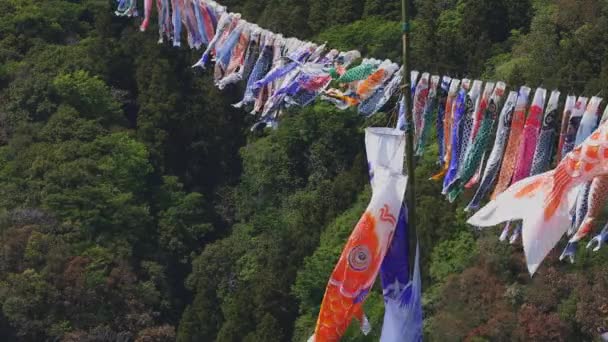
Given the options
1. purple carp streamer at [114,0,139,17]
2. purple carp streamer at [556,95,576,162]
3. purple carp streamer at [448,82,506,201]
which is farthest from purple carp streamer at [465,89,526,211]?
purple carp streamer at [114,0,139,17]

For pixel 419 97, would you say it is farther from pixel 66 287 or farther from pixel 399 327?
pixel 66 287

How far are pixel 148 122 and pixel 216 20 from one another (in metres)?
21.4

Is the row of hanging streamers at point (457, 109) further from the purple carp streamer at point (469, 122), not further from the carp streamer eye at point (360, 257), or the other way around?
the carp streamer eye at point (360, 257)

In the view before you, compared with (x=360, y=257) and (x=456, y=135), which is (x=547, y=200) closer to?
(x=360, y=257)

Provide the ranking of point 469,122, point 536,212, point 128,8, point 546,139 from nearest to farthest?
point 536,212 → point 546,139 → point 469,122 → point 128,8

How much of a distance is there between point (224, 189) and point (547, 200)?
1116 inches

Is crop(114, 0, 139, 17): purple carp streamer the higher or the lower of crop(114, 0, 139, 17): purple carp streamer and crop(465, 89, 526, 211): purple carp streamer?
the higher

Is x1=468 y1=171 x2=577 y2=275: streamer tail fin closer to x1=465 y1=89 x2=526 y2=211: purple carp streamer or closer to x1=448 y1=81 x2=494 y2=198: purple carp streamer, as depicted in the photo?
x1=465 y1=89 x2=526 y2=211: purple carp streamer

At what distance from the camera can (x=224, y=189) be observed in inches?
1439

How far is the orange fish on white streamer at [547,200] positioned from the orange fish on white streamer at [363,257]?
63 centimetres

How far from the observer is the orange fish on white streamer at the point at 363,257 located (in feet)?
29.2

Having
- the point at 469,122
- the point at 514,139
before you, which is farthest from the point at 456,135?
the point at 514,139

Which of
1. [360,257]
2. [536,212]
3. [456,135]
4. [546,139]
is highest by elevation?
[546,139]

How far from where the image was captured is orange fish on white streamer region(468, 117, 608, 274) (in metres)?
8.40
